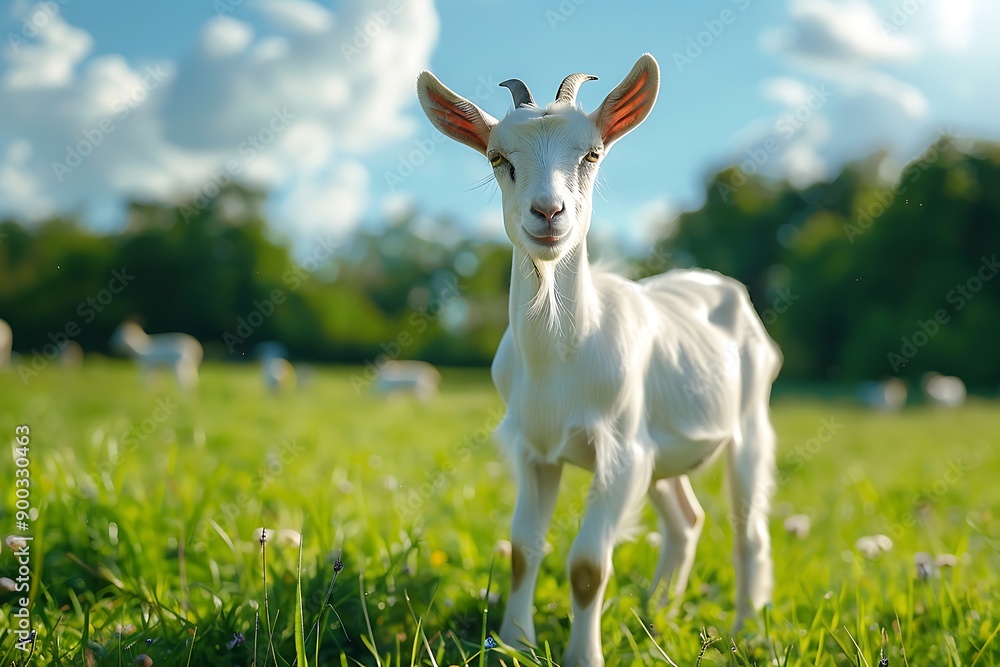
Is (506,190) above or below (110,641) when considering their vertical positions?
above

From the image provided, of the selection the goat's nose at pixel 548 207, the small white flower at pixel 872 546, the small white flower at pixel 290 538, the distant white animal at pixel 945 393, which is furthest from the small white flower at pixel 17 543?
the distant white animal at pixel 945 393

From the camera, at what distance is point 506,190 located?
2.72 metres

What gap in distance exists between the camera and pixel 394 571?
353 centimetres

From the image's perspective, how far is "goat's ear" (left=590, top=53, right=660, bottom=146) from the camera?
2.75 metres

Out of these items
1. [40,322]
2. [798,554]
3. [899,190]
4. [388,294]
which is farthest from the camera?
[388,294]

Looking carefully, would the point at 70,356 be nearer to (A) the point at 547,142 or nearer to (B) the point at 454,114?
(B) the point at 454,114

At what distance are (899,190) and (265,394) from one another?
2093 cm

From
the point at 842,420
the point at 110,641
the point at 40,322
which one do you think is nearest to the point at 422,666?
the point at 110,641

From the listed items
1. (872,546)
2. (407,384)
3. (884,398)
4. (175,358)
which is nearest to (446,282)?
(407,384)

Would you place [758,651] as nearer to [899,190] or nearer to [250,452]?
[250,452]

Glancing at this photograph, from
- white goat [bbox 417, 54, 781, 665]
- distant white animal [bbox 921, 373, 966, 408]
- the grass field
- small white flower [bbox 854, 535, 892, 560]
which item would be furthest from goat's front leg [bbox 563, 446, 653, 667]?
distant white animal [bbox 921, 373, 966, 408]

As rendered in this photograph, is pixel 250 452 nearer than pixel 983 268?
Yes

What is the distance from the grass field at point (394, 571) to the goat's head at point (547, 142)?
4.44ft

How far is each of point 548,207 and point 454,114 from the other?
2.19ft
